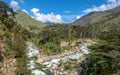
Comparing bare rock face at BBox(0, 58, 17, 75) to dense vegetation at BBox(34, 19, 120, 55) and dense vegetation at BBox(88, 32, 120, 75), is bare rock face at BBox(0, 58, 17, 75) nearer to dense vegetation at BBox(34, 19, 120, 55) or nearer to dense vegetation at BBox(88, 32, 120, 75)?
dense vegetation at BBox(88, 32, 120, 75)

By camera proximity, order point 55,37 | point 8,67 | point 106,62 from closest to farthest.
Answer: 1. point 8,67
2. point 106,62
3. point 55,37

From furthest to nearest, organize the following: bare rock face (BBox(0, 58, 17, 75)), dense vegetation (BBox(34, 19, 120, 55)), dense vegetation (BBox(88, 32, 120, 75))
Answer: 1. dense vegetation (BBox(34, 19, 120, 55))
2. dense vegetation (BBox(88, 32, 120, 75))
3. bare rock face (BBox(0, 58, 17, 75))

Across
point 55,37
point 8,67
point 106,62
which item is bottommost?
point 106,62

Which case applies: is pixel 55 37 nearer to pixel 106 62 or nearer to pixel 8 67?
pixel 106 62

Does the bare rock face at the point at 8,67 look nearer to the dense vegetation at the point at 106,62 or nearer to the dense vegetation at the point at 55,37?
the dense vegetation at the point at 106,62

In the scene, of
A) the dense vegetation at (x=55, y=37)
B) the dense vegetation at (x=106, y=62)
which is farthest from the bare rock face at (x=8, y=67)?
the dense vegetation at (x=55, y=37)

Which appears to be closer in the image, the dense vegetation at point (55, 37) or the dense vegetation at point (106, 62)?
the dense vegetation at point (106, 62)

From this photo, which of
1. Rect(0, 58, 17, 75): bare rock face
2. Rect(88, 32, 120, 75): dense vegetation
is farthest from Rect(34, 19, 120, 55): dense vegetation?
Rect(0, 58, 17, 75): bare rock face

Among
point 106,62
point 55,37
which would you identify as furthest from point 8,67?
point 55,37
